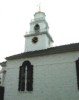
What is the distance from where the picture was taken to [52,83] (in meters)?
21.8

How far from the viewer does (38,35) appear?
30125 mm

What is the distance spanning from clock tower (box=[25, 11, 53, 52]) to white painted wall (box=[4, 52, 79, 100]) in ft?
18.2

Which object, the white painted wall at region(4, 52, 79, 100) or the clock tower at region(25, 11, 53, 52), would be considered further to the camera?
the clock tower at region(25, 11, 53, 52)

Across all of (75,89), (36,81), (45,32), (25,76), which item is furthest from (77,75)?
(45,32)

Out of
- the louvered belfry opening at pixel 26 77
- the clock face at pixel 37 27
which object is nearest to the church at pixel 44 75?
the louvered belfry opening at pixel 26 77

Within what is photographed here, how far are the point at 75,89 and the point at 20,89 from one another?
6.87m

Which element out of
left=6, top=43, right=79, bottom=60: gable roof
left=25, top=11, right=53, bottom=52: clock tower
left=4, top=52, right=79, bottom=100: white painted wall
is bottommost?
left=4, top=52, right=79, bottom=100: white painted wall

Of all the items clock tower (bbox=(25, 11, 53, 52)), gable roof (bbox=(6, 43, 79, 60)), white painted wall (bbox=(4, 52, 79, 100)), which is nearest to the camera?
white painted wall (bbox=(4, 52, 79, 100))

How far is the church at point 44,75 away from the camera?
20984 mm

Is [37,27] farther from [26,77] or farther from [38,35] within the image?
[26,77]

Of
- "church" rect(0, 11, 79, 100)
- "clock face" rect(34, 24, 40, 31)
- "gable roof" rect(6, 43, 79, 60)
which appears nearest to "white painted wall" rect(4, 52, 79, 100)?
"church" rect(0, 11, 79, 100)

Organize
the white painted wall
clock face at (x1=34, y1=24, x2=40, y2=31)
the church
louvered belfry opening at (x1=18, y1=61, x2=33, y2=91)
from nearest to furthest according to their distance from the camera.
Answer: the white painted wall < the church < louvered belfry opening at (x1=18, y1=61, x2=33, y2=91) < clock face at (x1=34, y1=24, x2=40, y2=31)

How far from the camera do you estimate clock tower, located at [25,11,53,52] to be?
96.7 feet

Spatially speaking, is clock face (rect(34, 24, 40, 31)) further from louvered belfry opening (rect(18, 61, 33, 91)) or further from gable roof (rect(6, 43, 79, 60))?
louvered belfry opening (rect(18, 61, 33, 91))
